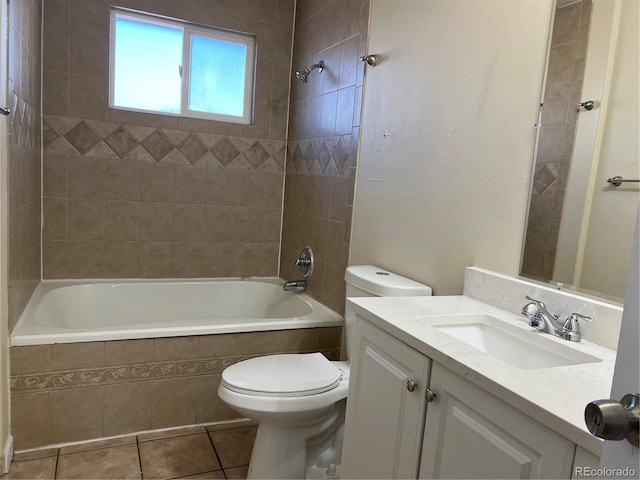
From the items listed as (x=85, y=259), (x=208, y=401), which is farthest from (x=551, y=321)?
(x=85, y=259)

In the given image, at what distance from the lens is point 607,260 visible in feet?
3.99

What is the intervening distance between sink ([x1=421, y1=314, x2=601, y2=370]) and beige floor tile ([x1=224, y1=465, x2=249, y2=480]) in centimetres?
120

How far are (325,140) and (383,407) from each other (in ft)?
5.92

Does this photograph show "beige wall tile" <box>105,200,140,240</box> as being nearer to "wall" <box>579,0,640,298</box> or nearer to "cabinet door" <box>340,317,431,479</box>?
"cabinet door" <box>340,317,431,479</box>

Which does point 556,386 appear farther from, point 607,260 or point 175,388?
point 175,388

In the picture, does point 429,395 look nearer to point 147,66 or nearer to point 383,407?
point 383,407

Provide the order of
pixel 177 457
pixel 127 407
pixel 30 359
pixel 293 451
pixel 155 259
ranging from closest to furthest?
pixel 293 451, pixel 30 359, pixel 177 457, pixel 127 407, pixel 155 259

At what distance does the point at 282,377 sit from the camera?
69.4 inches

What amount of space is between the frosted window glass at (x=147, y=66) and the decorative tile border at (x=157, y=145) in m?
0.19

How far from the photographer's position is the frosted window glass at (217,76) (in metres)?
3.08

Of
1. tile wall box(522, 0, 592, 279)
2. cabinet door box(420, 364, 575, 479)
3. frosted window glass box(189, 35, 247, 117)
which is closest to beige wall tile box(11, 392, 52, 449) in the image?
cabinet door box(420, 364, 575, 479)

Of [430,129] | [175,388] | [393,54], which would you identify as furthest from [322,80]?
[175,388]

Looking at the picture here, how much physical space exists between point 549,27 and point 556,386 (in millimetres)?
1097

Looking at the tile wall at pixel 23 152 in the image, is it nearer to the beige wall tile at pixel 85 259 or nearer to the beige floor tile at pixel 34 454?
the beige wall tile at pixel 85 259
